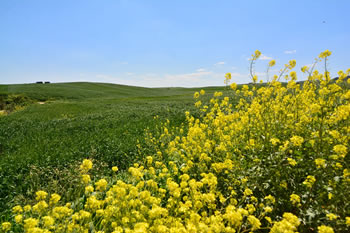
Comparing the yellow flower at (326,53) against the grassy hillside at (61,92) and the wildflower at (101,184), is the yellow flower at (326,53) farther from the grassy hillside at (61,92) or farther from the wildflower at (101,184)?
the grassy hillside at (61,92)

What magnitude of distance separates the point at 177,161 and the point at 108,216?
9.04ft

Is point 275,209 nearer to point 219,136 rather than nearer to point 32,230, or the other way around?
point 219,136

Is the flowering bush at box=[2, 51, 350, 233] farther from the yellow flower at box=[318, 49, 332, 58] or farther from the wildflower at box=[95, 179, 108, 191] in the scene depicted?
the yellow flower at box=[318, 49, 332, 58]

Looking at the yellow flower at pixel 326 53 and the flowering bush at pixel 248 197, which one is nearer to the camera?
the flowering bush at pixel 248 197

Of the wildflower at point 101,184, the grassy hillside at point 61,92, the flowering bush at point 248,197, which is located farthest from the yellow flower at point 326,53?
the grassy hillside at point 61,92

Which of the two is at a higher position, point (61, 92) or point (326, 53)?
point (326, 53)

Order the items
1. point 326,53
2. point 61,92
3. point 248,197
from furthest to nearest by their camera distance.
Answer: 1. point 61,92
2. point 326,53
3. point 248,197

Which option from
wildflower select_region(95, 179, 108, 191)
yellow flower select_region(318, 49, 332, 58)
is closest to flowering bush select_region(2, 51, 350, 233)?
wildflower select_region(95, 179, 108, 191)

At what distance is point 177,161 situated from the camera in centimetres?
502

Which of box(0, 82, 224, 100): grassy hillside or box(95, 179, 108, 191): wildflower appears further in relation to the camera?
box(0, 82, 224, 100): grassy hillside

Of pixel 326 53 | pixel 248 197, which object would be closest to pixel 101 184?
pixel 248 197

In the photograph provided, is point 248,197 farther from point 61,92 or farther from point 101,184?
point 61,92

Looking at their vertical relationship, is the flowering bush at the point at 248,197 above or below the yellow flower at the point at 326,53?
below

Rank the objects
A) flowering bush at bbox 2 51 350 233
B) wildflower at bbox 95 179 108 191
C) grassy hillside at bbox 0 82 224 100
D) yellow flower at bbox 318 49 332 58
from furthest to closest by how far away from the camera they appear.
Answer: grassy hillside at bbox 0 82 224 100, yellow flower at bbox 318 49 332 58, wildflower at bbox 95 179 108 191, flowering bush at bbox 2 51 350 233
